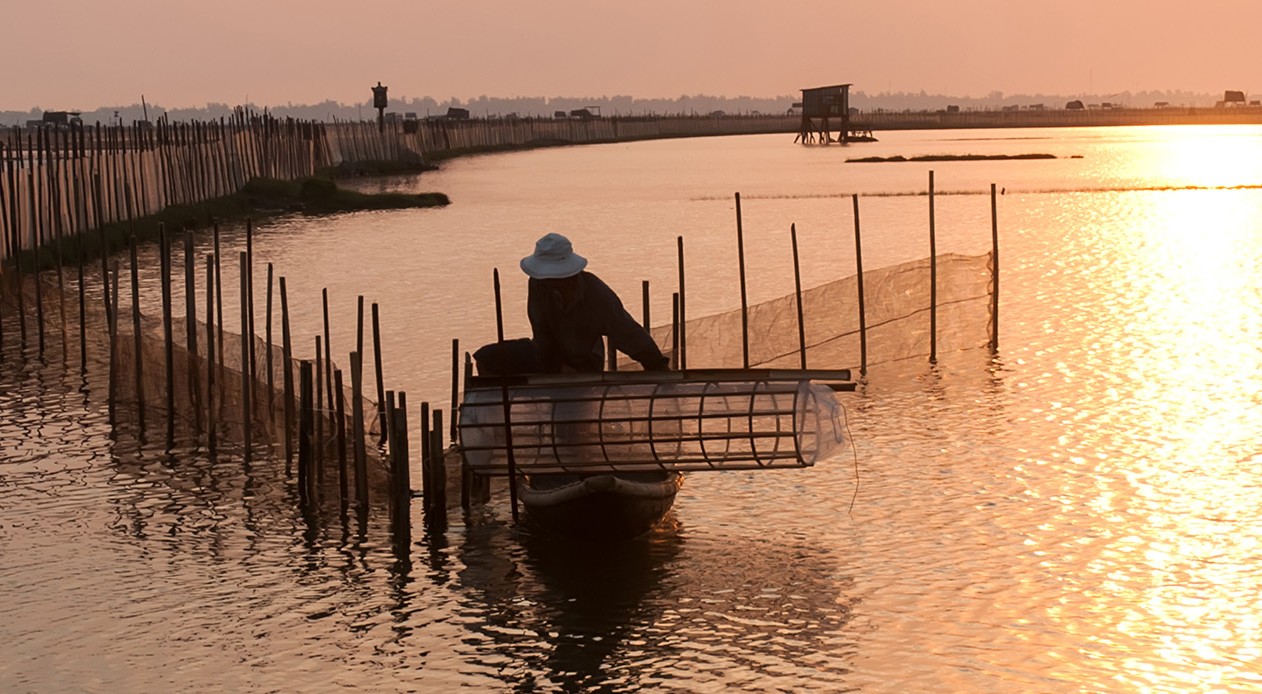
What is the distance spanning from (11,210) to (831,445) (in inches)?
665

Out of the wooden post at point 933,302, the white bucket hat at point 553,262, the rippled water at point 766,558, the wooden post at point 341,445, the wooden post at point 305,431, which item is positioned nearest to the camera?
the rippled water at point 766,558

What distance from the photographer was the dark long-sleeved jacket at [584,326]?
12523 millimetres

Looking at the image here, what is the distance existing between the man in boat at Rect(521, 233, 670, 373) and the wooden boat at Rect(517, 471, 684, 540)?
2.52 feet

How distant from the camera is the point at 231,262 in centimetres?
3419

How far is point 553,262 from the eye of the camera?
12.5m

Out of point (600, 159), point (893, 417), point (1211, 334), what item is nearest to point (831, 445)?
point (893, 417)

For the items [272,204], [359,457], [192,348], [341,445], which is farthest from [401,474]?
[272,204]

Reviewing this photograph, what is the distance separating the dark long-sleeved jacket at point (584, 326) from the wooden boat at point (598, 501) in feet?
2.59

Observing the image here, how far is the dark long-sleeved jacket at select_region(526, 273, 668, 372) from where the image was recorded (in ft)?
41.1

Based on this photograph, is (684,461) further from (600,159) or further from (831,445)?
(600,159)

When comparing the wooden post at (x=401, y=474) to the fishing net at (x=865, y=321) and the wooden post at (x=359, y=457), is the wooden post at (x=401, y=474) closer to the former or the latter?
the wooden post at (x=359, y=457)

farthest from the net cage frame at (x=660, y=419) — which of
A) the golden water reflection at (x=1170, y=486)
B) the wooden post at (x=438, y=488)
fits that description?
the golden water reflection at (x=1170, y=486)

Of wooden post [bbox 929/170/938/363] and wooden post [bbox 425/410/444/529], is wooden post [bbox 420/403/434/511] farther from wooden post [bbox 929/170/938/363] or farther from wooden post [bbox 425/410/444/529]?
wooden post [bbox 929/170/938/363]

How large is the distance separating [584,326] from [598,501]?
3.83ft
